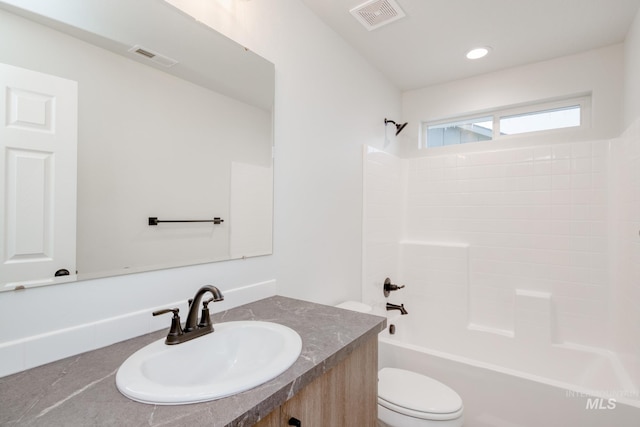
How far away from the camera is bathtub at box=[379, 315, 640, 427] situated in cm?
149

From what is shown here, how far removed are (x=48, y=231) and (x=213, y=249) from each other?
0.54m

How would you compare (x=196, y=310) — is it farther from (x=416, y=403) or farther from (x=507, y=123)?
(x=507, y=123)

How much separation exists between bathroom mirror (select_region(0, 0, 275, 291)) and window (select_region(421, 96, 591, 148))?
2.08 metres

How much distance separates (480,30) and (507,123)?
960 millimetres

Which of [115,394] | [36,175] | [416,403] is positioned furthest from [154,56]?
[416,403]

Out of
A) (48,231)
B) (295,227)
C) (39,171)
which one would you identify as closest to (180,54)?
(39,171)

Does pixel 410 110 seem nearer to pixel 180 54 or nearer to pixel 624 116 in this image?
pixel 624 116

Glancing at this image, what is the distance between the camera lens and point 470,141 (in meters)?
2.80

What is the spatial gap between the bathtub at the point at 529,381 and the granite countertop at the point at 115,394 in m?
1.16

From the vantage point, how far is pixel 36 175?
0.84 metres

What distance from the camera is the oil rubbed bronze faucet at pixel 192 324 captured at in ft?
3.10

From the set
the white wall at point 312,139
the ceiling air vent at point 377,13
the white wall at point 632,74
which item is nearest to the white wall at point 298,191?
the white wall at point 312,139

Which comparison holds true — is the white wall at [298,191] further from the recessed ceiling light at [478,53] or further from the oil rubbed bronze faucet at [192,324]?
the recessed ceiling light at [478,53]

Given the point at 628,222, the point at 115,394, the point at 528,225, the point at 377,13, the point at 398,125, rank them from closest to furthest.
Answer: the point at 115,394 < the point at 377,13 < the point at 628,222 < the point at 528,225 < the point at 398,125
